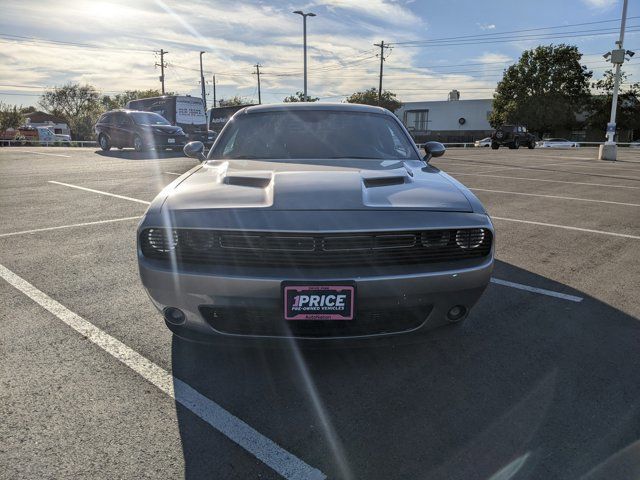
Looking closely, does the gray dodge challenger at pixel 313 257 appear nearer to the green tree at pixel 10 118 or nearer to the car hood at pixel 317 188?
the car hood at pixel 317 188

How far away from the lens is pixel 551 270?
4590 millimetres

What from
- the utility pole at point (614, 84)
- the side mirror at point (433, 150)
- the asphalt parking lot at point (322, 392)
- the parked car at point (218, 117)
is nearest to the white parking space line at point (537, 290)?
Result: the asphalt parking lot at point (322, 392)

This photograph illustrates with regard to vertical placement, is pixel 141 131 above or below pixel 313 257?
above

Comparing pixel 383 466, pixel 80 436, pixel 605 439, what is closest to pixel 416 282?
pixel 383 466

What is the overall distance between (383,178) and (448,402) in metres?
1.27

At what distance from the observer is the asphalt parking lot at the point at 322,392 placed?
199cm

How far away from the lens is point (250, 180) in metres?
2.86

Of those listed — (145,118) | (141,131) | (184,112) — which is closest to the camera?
(141,131)

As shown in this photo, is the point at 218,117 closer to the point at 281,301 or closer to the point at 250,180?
the point at 250,180

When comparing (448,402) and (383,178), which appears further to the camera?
(383,178)

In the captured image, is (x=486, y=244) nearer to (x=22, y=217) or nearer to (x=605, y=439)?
(x=605, y=439)

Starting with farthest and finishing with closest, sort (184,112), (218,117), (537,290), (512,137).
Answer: (512,137)
(218,117)
(184,112)
(537,290)

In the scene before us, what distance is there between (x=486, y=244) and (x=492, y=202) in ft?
20.8

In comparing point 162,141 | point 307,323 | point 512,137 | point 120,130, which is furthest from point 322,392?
point 512,137
